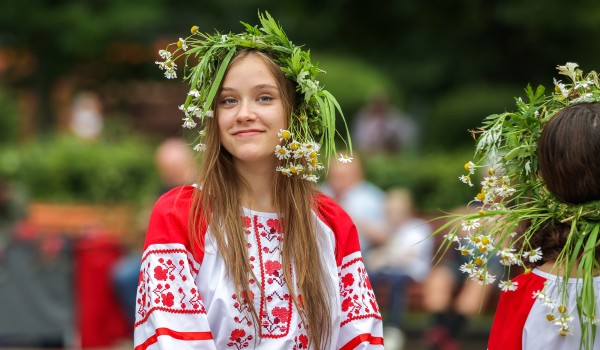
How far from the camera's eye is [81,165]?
1261 centimetres

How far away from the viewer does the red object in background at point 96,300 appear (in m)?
9.43

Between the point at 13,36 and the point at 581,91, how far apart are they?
14285 mm

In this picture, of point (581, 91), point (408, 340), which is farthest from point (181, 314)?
point (408, 340)

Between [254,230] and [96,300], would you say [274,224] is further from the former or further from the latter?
[96,300]

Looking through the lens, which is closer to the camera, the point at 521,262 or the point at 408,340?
the point at 521,262

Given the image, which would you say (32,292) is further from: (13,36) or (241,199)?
(13,36)

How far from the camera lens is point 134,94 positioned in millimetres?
21844

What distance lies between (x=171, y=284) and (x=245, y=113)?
2.05ft

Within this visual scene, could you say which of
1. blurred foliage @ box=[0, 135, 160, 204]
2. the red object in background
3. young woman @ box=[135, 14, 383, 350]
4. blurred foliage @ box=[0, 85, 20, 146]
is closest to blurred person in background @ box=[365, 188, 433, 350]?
the red object in background

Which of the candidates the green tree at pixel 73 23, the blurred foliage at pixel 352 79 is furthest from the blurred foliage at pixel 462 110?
the green tree at pixel 73 23

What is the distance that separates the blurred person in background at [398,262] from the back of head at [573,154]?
18.6ft

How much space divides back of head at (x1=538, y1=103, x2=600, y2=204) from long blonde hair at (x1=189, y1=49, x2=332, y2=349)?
83cm

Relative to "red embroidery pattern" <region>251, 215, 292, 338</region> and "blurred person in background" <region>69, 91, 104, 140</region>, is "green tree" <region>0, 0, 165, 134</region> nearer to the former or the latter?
"blurred person in background" <region>69, 91, 104, 140</region>

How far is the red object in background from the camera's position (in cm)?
943
